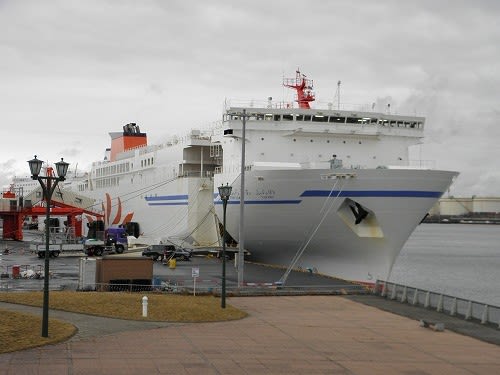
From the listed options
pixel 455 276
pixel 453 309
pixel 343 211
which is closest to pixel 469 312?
pixel 453 309

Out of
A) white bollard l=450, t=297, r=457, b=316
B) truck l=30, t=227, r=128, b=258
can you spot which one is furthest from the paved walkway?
truck l=30, t=227, r=128, b=258

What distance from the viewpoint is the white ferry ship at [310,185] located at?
32.8 metres

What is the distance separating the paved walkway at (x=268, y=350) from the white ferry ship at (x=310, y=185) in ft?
36.1

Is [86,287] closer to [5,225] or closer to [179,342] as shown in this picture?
[179,342]

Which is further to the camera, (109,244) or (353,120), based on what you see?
(109,244)

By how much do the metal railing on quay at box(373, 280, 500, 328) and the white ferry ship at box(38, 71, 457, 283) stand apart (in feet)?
17.3

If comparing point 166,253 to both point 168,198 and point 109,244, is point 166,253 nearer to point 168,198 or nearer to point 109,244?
point 168,198

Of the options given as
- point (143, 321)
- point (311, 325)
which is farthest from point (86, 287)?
point (311, 325)

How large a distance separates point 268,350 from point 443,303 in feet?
34.2

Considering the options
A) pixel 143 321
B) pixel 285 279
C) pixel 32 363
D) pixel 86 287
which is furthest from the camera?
pixel 285 279

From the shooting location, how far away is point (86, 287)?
91.0ft

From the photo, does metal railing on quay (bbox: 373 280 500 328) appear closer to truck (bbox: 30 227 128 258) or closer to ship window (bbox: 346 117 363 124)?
ship window (bbox: 346 117 363 124)

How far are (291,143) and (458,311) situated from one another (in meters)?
15.7

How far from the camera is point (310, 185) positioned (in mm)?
33469
